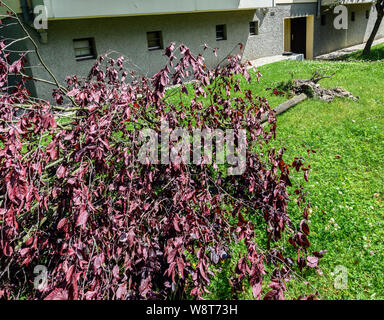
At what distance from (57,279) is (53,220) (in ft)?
2.32

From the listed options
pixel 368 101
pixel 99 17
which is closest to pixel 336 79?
pixel 368 101

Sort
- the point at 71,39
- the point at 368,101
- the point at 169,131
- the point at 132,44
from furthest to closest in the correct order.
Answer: the point at 132,44
the point at 71,39
the point at 368,101
the point at 169,131

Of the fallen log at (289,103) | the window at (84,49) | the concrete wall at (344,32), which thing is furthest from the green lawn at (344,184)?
the concrete wall at (344,32)

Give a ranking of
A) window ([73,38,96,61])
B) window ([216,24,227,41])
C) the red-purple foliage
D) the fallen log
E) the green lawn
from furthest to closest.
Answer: window ([216,24,227,41]), window ([73,38,96,61]), the fallen log, the green lawn, the red-purple foliage

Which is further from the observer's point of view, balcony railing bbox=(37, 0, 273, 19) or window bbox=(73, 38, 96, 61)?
window bbox=(73, 38, 96, 61)

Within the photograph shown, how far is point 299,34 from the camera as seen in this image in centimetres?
1894

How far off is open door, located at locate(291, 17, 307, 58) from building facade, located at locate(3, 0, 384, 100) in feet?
0.18

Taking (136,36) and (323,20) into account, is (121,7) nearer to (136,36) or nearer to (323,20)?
(136,36)

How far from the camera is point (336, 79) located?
9297 mm

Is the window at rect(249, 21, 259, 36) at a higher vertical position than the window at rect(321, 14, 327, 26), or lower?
lower

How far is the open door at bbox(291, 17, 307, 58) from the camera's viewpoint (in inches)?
736

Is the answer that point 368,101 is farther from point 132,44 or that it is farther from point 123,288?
point 132,44

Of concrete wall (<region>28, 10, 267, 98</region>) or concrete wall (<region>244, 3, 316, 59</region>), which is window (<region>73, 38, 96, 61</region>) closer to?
concrete wall (<region>28, 10, 267, 98</region>)

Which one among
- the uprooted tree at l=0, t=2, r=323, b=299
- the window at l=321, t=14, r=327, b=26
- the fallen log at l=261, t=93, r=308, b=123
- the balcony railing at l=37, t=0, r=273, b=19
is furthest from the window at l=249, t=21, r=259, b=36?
the uprooted tree at l=0, t=2, r=323, b=299
